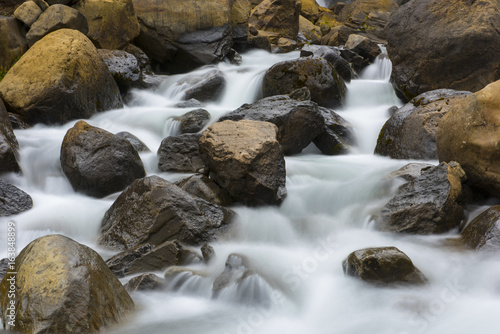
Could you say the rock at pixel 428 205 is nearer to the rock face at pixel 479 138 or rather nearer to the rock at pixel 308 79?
the rock face at pixel 479 138

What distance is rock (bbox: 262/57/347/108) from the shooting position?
9.28 metres

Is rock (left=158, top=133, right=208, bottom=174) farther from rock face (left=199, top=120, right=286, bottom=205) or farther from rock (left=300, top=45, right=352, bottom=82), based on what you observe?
rock (left=300, top=45, right=352, bottom=82)

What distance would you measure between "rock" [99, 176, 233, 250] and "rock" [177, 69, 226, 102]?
17.8ft

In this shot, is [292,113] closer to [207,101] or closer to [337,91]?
[337,91]

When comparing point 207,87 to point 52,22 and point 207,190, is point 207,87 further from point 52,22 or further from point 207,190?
point 207,190

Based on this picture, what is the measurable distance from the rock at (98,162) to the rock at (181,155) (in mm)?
509

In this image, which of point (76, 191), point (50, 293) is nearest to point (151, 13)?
point (76, 191)

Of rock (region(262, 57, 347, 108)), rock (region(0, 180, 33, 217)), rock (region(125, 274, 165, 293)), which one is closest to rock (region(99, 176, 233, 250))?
rock (region(125, 274, 165, 293))

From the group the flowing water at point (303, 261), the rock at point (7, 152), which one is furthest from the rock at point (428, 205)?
the rock at point (7, 152)

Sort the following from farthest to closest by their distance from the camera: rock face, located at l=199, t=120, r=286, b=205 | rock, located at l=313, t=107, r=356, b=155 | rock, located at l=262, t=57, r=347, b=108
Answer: rock, located at l=262, t=57, r=347, b=108 → rock, located at l=313, t=107, r=356, b=155 → rock face, located at l=199, t=120, r=286, b=205

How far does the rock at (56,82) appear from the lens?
8219 mm

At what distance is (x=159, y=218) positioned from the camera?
5.07 metres

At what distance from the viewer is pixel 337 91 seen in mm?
9656

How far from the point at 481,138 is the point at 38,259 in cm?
465
